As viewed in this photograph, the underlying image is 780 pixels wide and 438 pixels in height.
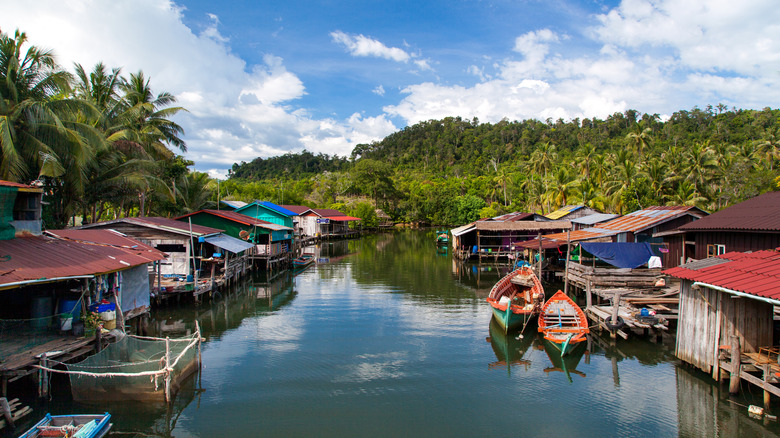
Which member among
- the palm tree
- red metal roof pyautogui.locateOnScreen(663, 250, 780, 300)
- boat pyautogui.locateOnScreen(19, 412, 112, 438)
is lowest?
boat pyautogui.locateOnScreen(19, 412, 112, 438)

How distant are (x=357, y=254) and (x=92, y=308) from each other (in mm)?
30925

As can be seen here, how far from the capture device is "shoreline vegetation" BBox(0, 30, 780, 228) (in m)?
18.1

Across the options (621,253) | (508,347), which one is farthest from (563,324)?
(621,253)

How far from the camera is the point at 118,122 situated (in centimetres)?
2633

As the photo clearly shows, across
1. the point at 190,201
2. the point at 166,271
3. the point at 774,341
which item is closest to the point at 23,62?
the point at 166,271

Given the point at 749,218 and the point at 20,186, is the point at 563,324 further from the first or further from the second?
the point at 20,186

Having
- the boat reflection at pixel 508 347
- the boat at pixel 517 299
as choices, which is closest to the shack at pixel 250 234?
the boat at pixel 517 299

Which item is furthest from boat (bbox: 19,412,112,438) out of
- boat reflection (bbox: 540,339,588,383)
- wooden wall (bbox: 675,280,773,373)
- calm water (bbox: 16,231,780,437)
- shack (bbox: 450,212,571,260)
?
shack (bbox: 450,212,571,260)

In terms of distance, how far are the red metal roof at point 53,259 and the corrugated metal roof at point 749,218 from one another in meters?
20.2

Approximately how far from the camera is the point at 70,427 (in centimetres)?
775

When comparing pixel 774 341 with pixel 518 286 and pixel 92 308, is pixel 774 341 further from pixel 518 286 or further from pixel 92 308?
pixel 92 308

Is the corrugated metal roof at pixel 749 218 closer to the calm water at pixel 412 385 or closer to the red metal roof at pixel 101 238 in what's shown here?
the calm water at pixel 412 385

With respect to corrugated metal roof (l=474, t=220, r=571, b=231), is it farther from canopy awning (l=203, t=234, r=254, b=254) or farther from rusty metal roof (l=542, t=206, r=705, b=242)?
canopy awning (l=203, t=234, r=254, b=254)

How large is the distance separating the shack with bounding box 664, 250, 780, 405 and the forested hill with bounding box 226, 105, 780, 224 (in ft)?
62.3
